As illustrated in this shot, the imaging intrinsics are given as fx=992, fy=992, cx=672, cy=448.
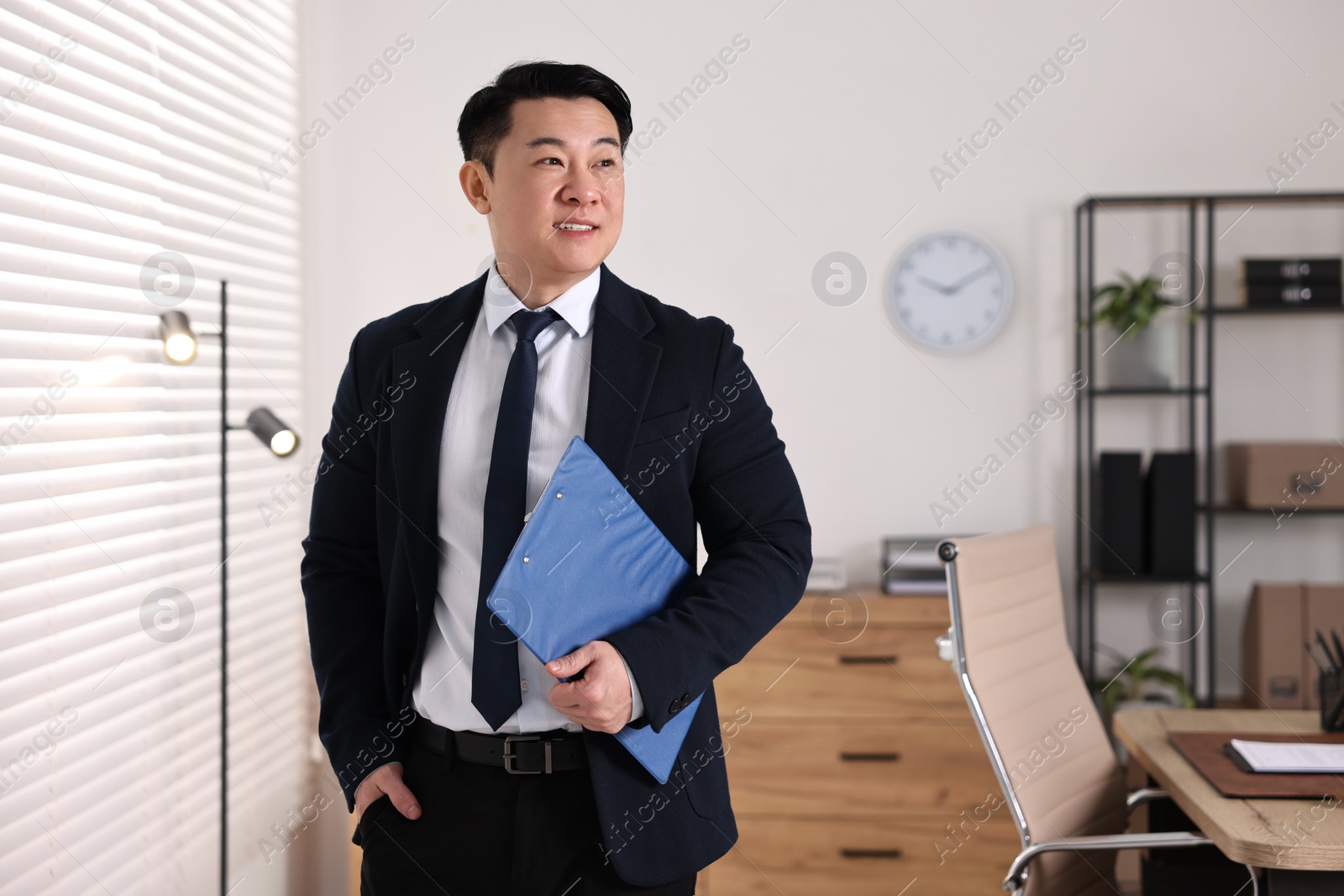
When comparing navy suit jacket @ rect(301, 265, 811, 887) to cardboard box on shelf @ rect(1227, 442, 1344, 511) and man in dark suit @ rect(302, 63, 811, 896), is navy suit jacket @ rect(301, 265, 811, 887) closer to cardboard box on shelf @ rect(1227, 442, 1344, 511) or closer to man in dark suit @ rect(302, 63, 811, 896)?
man in dark suit @ rect(302, 63, 811, 896)

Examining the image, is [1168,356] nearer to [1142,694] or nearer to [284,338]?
[1142,694]

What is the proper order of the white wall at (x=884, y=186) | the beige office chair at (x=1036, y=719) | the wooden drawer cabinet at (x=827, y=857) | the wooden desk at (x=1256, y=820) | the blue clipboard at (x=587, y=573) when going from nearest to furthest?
the blue clipboard at (x=587, y=573) → the wooden desk at (x=1256, y=820) → the beige office chair at (x=1036, y=719) → the wooden drawer cabinet at (x=827, y=857) → the white wall at (x=884, y=186)

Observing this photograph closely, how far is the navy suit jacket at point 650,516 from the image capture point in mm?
1205

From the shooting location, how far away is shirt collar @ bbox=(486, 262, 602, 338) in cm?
134

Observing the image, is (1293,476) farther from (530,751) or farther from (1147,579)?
(530,751)

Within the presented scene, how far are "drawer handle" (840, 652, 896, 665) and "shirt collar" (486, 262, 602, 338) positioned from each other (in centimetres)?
200

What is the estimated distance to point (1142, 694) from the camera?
3.38 meters

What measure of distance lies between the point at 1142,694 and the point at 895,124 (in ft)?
7.03

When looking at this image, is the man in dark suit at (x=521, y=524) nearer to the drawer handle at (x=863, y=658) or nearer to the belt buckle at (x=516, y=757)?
the belt buckle at (x=516, y=757)

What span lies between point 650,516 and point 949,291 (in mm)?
2503

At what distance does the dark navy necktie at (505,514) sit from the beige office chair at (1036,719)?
3.07 ft

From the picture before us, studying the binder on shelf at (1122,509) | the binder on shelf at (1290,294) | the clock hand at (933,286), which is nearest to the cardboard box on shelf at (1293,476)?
the binder on shelf at (1122,509)

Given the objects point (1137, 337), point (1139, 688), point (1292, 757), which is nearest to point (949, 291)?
point (1137, 337)

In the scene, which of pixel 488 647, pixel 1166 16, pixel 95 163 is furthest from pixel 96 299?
pixel 1166 16
